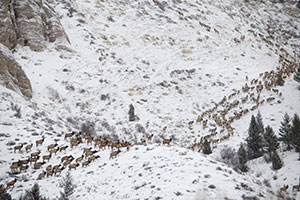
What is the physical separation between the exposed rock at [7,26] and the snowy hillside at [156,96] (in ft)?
4.41

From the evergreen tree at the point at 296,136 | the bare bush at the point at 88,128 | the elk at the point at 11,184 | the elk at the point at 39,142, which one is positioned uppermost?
the evergreen tree at the point at 296,136

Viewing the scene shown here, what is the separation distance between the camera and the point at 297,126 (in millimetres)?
14219

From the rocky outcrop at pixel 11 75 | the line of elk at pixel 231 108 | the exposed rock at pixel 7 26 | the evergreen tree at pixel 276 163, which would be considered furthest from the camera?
the line of elk at pixel 231 108

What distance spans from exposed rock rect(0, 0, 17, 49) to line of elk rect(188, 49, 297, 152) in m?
20.7

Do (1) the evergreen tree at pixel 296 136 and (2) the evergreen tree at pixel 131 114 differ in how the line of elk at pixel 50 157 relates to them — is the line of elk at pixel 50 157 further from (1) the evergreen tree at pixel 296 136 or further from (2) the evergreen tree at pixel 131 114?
(1) the evergreen tree at pixel 296 136

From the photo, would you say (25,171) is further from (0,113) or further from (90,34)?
(90,34)

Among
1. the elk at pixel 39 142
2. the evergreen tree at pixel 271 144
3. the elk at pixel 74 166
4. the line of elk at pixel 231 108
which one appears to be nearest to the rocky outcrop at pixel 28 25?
the elk at pixel 39 142

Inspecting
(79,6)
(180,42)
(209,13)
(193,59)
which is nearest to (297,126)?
(193,59)

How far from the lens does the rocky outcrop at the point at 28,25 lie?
20.4m

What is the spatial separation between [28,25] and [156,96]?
1711 centimetres

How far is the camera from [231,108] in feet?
82.5

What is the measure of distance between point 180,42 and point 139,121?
71.2 feet

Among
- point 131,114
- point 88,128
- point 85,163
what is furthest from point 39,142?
point 131,114

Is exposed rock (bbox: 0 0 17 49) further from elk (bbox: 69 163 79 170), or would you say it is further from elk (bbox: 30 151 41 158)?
elk (bbox: 69 163 79 170)
